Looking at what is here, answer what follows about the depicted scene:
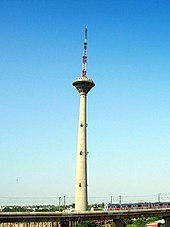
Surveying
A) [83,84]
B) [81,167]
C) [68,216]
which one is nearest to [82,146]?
[81,167]

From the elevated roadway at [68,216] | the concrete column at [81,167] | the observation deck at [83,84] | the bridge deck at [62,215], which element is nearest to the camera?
the bridge deck at [62,215]

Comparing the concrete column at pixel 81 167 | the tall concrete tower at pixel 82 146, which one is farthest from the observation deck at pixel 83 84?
the concrete column at pixel 81 167

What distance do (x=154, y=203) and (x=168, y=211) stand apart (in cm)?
→ 1047

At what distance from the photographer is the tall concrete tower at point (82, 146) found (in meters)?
72.4

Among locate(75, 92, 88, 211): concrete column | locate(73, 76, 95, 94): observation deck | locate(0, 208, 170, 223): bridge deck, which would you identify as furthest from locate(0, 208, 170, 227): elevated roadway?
locate(73, 76, 95, 94): observation deck

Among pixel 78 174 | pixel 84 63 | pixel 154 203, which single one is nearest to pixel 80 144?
pixel 78 174

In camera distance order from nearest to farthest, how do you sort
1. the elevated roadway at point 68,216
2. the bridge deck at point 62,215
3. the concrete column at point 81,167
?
the bridge deck at point 62,215, the elevated roadway at point 68,216, the concrete column at point 81,167

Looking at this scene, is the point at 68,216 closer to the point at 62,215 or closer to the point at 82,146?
the point at 62,215

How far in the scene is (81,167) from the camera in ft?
242

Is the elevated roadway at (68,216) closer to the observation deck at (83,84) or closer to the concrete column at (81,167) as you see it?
the concrete column at (81,167)

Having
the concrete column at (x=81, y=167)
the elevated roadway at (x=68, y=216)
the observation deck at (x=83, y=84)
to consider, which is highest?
the observation deck at (x=83, y=84)

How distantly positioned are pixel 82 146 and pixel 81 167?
190 inches

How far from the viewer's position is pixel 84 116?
78062 millimetres

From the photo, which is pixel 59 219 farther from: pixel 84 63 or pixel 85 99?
pixel 84 63
